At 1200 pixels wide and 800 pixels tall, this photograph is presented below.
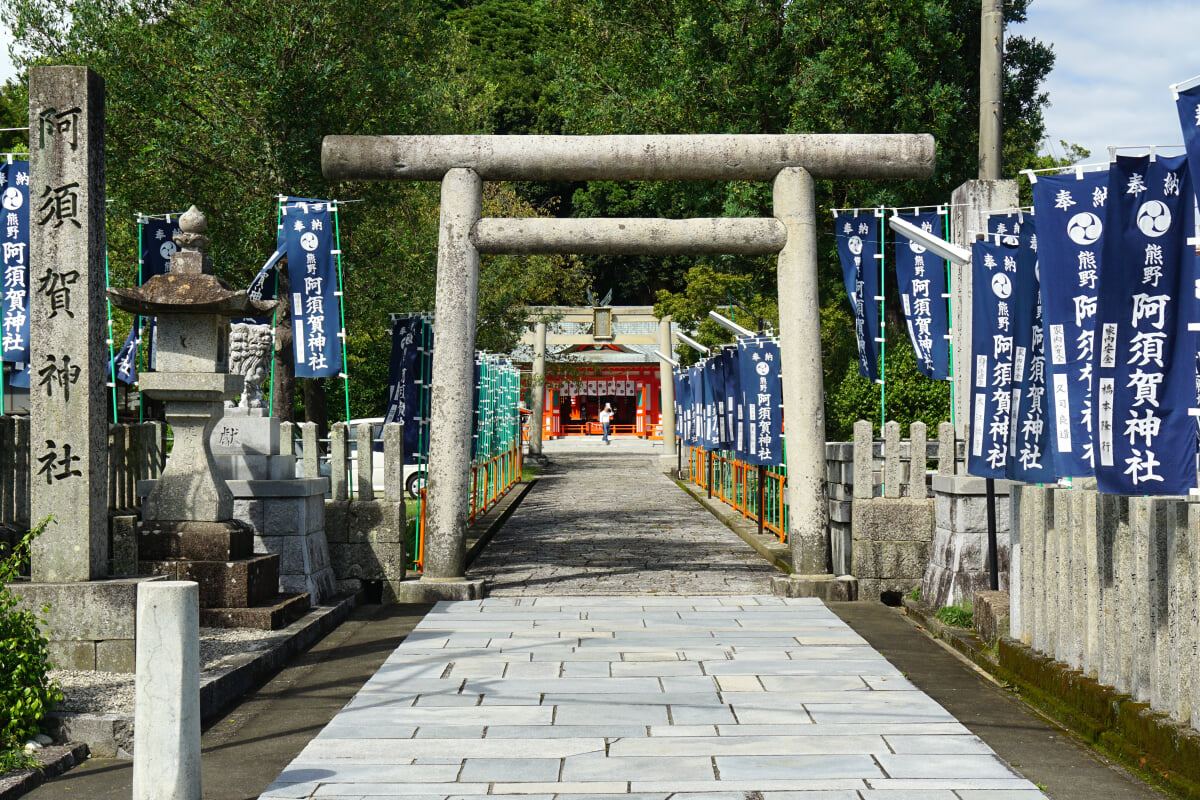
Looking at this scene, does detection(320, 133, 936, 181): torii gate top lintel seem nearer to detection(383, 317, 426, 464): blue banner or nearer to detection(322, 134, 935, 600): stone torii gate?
detection(322, 134, 935, 600): stone torii gate

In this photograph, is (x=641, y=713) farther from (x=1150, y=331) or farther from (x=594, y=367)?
(x=594, y=367)

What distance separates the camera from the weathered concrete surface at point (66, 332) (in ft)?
22.4

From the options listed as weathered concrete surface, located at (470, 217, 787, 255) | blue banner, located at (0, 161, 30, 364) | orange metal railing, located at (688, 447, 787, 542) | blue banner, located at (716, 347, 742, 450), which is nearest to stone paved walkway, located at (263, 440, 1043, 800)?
weathered concrete surface, located at (470, 217, 787, 255)

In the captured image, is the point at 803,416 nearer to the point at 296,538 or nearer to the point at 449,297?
the point at 449,297

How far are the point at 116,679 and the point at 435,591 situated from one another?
416 cm

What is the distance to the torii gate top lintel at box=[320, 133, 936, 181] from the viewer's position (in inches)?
420

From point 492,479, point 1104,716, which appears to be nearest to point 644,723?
point 1104,716

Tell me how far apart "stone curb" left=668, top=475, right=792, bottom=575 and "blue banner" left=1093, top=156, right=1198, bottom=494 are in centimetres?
588

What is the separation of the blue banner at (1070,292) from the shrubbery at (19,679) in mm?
5442

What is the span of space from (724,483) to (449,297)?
1183cm

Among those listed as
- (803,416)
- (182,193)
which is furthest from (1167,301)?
(182,193)

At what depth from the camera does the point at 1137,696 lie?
222 inches

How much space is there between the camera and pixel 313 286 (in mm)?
11312

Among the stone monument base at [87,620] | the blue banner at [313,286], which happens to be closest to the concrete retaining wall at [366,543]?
the blue banner at [313,286]
